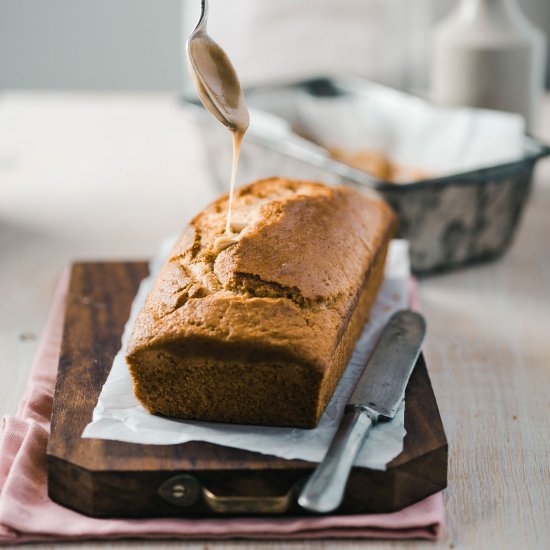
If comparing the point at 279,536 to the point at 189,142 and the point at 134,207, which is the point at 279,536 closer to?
the point at 134,207

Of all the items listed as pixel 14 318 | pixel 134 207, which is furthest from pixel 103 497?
pixel 134 207

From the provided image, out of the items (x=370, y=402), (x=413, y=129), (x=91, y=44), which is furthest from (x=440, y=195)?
(x=91, y=44)

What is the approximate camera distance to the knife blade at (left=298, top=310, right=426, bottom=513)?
854 mm

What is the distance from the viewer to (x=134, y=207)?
6.33 feet

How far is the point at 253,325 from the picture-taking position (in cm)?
96

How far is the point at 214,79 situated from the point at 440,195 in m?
0.57

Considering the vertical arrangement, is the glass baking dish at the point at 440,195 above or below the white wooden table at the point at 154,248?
above

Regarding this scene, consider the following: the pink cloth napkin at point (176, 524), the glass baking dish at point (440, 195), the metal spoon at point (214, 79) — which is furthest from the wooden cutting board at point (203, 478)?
the glass baking dish at point (440, 195)

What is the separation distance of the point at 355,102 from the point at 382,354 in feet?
3.52

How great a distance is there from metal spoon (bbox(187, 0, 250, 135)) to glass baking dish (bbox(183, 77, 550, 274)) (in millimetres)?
420

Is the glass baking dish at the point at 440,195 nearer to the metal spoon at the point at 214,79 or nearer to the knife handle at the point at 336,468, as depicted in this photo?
the metal spoon at the point at 214,79

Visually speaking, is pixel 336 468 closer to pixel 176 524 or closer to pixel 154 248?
pixel 176 524

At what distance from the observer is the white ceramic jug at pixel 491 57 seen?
186 cm

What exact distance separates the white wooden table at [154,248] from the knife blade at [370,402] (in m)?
0.07
